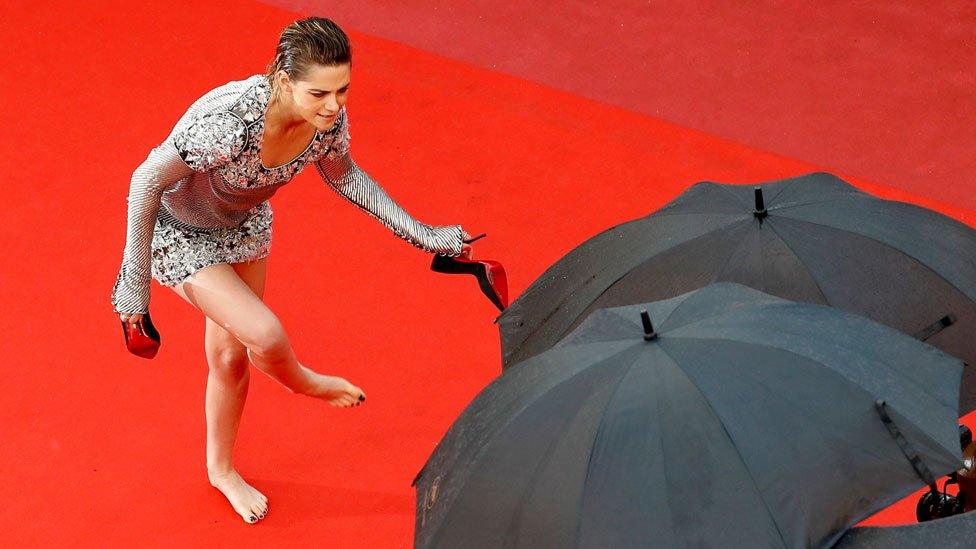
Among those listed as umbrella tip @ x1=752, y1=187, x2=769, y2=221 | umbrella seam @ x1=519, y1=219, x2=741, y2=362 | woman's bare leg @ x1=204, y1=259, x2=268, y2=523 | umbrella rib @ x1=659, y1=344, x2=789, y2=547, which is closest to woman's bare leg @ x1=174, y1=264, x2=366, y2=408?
woman's bare leg @ x1=204, y1=259, x2=268, y2=523

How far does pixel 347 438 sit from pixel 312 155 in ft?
3.57

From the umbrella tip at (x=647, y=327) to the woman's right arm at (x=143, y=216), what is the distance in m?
1.29

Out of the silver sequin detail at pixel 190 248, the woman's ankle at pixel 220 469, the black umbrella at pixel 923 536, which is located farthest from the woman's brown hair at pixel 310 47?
the black umbrella at pixel 923 536

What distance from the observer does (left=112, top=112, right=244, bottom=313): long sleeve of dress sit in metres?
3.14

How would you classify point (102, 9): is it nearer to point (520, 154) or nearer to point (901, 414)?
point (520, 154)

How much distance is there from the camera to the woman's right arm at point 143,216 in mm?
3180

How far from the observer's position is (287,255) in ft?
15.7

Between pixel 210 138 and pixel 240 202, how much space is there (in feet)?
0.97

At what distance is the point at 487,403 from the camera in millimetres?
2648

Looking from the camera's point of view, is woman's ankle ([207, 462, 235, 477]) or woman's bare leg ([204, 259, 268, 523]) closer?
woman's bare leg ([204, 259, 268, 523])

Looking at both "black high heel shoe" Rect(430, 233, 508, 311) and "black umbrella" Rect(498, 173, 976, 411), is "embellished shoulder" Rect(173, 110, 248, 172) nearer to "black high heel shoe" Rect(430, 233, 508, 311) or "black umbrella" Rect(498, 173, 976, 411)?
"black high heel shoe" Rect(430, 233, 508, 311)

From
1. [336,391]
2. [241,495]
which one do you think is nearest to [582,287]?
[336,391]

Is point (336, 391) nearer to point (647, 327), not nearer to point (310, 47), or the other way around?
point (310, 47)

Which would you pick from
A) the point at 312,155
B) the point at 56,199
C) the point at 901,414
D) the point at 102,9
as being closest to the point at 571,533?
the point at 901,414
